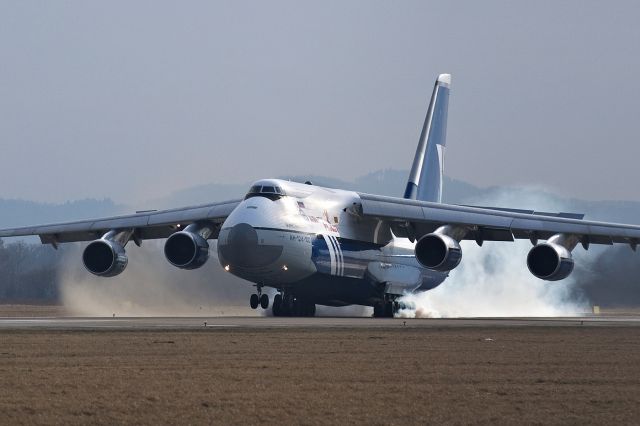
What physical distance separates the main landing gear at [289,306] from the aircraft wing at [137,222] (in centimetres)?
330

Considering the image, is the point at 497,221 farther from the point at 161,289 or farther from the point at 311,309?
the point at 161,289

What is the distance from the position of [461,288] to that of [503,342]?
2592 centimetres

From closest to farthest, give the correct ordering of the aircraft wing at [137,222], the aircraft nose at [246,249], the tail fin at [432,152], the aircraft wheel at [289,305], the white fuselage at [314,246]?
the aircraft nose at [246,249] → the white fuselage at [314,246] → the aircraft wheel at [289,305] → the aircraft wing at [137,222] → the tail fin at [432,152]

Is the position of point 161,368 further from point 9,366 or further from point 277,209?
point 277,209

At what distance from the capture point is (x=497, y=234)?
42.9m

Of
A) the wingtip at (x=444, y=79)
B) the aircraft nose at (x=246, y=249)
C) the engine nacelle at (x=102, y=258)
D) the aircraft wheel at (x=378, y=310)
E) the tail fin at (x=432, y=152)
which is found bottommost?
the engine nacelle at (x=102, y=258)

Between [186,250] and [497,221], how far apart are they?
32.7 feet

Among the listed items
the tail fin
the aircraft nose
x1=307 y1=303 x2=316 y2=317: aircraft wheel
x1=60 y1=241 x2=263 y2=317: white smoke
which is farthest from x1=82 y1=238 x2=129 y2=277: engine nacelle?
the tail fin

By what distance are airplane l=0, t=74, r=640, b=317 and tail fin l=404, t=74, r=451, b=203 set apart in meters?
4.44

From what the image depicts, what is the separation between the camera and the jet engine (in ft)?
132

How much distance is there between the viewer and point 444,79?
177 feet

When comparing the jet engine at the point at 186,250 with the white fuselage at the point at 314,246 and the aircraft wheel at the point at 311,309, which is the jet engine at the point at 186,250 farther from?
the aircraft wheel at the point at 311,309

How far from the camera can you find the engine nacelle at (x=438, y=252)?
38.7 meters

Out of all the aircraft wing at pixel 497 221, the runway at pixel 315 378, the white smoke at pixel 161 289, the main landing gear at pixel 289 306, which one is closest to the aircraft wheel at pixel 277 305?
the main landing gear at pixel 289 306
